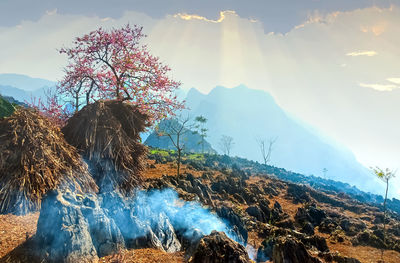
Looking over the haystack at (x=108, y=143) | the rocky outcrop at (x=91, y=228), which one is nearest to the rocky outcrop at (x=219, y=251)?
the rocky outcrop at (x=91, y=228)

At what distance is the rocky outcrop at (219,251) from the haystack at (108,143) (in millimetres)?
3737

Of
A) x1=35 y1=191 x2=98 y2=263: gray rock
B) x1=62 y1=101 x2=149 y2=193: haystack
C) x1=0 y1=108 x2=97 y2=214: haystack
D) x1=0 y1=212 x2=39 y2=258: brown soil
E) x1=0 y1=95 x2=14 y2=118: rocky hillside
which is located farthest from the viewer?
x1=0 y1=95 x2=14 y2=118: rocky hillside

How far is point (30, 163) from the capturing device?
605 centimetres

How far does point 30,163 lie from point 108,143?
2379 millimetres

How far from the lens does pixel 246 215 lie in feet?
68.9

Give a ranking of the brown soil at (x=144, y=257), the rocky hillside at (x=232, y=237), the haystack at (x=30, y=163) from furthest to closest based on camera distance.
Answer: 1. the brown soil at (x=144, y=257)
2. the rocky hillside at (x=232, y=237)
3. the haystack at (x=30, y=163)

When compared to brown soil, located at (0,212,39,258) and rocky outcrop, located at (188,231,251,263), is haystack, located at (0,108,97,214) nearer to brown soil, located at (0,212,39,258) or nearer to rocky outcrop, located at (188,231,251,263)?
brown soil, located at (0,212,39,258)

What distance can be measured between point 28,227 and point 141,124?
510 cm

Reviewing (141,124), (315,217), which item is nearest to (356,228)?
(315,217)

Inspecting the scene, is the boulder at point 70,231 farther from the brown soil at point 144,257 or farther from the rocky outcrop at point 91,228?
the brown soil at point 144,257

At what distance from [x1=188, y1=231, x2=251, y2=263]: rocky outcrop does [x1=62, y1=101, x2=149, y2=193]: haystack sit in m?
3.74

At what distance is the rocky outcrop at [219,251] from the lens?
262 inches

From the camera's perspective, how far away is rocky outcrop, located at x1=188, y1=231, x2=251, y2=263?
21.8 feet

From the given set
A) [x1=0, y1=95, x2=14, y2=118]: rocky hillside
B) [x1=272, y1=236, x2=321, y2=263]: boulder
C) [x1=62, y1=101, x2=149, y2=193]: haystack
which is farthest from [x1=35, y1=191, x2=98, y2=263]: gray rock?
[x1=0, y1=95, x2=14, y2=118]: rocky hillside
